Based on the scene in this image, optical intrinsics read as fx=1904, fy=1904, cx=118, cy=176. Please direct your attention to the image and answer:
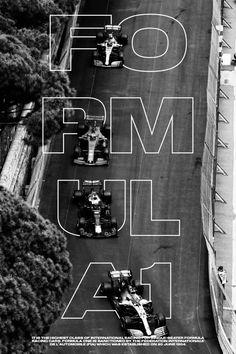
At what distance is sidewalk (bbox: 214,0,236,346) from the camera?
100 meters

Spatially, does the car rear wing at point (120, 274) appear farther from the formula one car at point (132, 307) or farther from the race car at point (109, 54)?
the race car at point (109, 54)

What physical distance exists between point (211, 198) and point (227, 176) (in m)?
6.60

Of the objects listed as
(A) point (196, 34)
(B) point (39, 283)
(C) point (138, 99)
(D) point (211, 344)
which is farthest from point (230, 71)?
(B) point (39, 283)

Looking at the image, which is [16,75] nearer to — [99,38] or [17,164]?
[17,164]

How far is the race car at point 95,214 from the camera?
96938mm

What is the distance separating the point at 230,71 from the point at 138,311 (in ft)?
121

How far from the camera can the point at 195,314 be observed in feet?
298

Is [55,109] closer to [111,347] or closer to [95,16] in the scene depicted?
[111,347]

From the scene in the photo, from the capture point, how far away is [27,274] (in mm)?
78000

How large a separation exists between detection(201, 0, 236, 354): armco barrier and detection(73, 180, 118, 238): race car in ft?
16.2

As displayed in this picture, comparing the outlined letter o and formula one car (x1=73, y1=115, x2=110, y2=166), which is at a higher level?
the outlined letter o

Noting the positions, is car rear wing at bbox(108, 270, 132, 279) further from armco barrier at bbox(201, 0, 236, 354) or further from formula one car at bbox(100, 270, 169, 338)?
armco barrier at bbox(201, 0, 236, 354)

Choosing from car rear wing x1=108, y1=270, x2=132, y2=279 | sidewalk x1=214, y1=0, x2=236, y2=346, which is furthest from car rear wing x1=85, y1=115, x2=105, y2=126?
car rear wing x1=108, y1=270, x2=132, y2=279

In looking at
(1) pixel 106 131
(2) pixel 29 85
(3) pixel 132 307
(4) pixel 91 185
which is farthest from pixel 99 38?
(3) pixel 132 307
